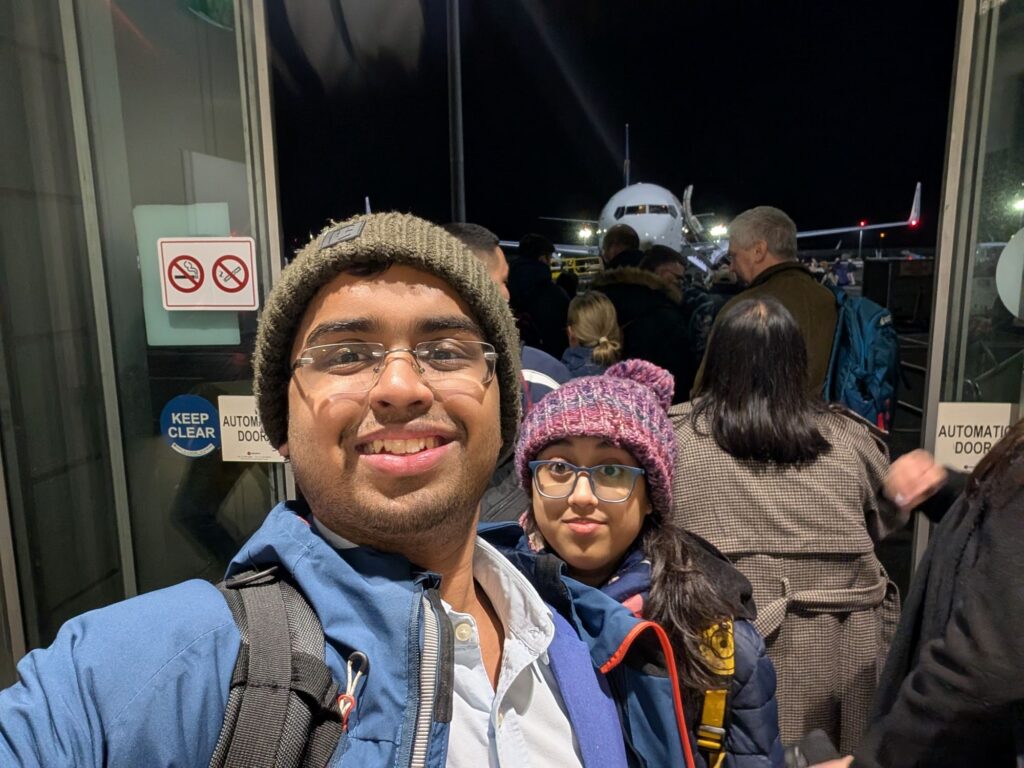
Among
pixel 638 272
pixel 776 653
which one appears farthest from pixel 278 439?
pixel 638 272

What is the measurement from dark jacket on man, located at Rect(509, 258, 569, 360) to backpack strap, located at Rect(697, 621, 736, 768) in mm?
3453

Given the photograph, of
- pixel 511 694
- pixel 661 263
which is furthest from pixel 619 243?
pixel 511 694

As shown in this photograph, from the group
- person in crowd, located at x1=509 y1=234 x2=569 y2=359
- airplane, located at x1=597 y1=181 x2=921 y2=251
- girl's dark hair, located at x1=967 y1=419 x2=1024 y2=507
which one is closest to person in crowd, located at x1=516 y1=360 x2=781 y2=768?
girl's dark hair, located at x1=967 y1=419 x2=1024 y2=507

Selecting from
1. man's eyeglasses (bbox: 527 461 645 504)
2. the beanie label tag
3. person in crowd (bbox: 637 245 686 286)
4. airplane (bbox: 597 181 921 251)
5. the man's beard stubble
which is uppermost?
airplane (bbox: 597 181 921 251)

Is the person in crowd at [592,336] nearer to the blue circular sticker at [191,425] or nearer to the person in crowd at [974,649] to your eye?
the blue circular sticker at [191,425]

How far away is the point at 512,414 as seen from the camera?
1200 mm

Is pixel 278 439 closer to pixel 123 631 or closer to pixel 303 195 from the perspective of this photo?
pixel 123 631

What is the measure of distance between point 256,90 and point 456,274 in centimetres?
182

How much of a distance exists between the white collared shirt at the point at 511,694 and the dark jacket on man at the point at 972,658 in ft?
2.70

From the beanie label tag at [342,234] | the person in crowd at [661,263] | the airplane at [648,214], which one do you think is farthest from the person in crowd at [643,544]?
the airplane at [648,214]

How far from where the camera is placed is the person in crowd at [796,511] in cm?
199

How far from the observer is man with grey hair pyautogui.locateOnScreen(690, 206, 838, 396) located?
10.8 feet

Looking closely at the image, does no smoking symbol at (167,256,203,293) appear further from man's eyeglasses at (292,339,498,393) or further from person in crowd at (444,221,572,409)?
man's eyeglasses at (292,339,498,393)

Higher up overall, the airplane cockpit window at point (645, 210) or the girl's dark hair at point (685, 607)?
the airplane cockpit window at point (645, 210)
